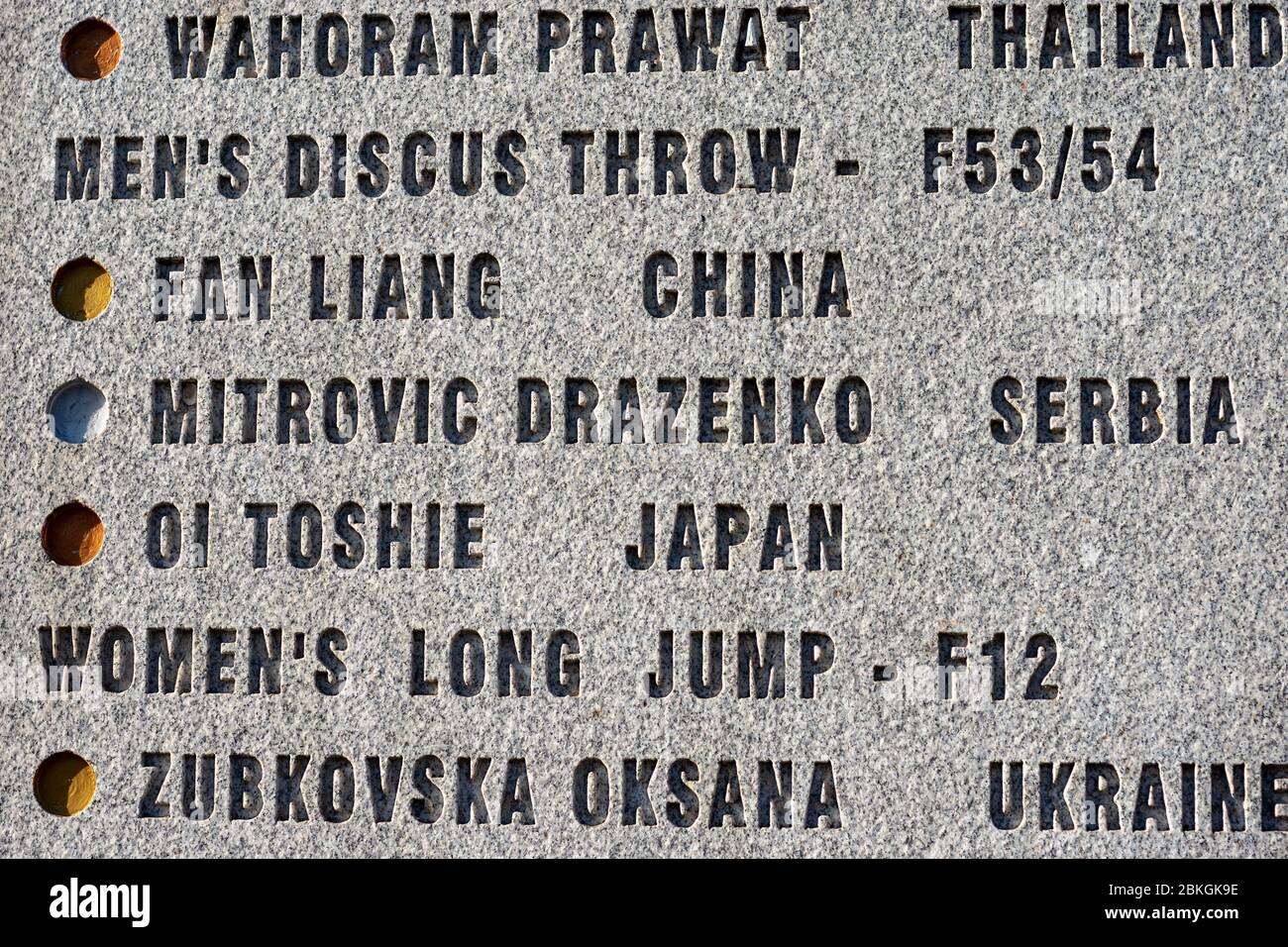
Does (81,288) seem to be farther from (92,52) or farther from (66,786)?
(66,786)

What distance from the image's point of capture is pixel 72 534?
4129 millimetres

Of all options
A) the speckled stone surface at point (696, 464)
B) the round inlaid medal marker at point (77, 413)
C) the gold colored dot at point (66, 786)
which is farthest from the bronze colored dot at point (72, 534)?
the gold colored dot at point (66, 786)

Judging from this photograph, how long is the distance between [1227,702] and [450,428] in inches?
89.5

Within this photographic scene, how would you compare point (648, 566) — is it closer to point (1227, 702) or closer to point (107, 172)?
point (1227, 702)

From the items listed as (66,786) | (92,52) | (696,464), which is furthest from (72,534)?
(696,464)

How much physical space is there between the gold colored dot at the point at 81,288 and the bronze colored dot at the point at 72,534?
574 millimetres

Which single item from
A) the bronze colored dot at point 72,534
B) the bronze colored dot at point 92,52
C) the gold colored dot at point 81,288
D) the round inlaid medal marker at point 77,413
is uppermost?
the bronze colored dot at point 92,52

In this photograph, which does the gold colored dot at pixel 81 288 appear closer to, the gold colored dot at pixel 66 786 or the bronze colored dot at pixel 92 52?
the bronze colored dot at pixel 92 52

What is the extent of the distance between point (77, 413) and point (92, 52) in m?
1.09

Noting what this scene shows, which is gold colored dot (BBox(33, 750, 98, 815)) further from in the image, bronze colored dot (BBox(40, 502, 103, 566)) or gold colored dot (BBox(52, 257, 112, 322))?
gold colored dot (BBox(52, 257, 112, 322))

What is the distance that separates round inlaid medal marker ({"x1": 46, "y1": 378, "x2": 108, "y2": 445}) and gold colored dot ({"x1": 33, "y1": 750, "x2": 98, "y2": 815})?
0.92 metres

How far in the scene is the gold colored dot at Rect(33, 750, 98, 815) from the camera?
4051 millimetres

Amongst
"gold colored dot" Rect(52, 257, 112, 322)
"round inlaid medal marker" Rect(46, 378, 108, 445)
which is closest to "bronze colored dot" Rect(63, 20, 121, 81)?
"gold colored dot" Rect(52, 257, 112, 322)

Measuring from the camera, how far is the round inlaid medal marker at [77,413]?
414 centimetres
